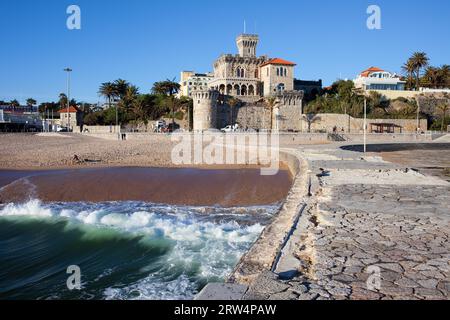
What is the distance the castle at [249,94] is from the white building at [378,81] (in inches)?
554

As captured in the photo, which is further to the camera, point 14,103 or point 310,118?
point 14,103

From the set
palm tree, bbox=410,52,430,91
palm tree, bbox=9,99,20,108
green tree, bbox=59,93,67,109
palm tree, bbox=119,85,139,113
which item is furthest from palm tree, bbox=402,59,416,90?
palm tree, bbox=9,99,20,108

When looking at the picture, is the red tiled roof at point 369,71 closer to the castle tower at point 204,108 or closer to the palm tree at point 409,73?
the palm tree at point 409,73

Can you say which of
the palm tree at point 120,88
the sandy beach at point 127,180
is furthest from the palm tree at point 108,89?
the sandy beach at point 127,180

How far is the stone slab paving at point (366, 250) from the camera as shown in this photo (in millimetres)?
3627

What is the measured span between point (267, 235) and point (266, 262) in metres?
1.20

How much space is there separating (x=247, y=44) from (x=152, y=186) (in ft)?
168

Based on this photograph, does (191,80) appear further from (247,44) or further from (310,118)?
(310,118)

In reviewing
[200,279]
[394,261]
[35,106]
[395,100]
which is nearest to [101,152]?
[200,279]

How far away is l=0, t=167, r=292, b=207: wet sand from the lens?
13.6m

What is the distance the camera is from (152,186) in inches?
640

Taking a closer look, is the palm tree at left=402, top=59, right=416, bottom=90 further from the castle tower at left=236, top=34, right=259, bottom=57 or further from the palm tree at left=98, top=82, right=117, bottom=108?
the palm tree at left=98, top=82, right=117, bottom=108

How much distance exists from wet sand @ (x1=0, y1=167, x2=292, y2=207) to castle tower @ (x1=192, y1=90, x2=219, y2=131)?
1288 inches

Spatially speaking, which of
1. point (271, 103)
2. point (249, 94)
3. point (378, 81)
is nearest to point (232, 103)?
point (271, 103)
